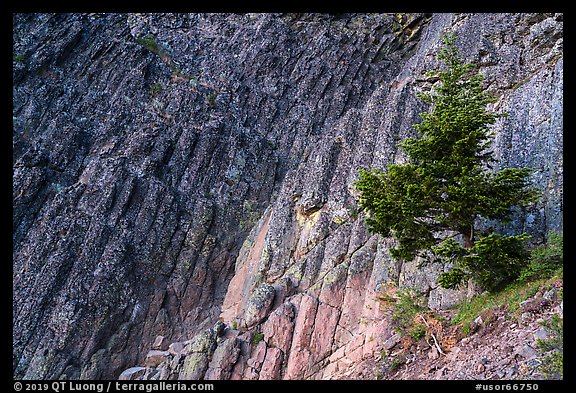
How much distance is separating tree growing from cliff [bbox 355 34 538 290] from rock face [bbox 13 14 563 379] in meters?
3.07

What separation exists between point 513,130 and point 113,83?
34216mm

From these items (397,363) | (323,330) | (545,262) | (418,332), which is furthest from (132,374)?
(545,262)

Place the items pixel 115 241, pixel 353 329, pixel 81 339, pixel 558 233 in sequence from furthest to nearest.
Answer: pixel 115 241 < pixel 81 339 < pixel 353 329 < pixel 558 233

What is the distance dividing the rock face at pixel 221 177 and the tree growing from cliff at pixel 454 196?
3069 mm

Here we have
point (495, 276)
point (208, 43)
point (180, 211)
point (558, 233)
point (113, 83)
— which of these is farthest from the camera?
point (208, 43)

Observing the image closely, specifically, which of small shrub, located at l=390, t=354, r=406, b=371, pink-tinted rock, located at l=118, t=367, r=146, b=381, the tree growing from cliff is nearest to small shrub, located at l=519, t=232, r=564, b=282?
the tree growing from cliff

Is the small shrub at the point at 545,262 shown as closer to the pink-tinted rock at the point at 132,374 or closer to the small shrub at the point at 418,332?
the small shrub at the point at 418,332

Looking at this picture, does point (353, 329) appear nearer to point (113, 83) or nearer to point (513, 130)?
point (513, 130)

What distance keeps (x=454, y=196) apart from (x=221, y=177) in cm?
2481

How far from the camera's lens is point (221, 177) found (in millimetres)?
35688

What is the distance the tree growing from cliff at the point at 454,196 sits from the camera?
12.8 metres

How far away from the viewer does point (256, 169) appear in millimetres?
36719

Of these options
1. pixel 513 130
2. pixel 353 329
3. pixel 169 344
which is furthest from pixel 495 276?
pixel 169 344

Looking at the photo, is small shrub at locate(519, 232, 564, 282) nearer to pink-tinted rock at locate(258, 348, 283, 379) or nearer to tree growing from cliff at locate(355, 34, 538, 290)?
tree growing from cliff at locate(355, 34, 538, 290)
